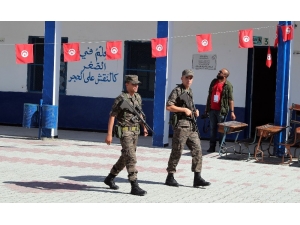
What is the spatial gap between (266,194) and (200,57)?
729 cm

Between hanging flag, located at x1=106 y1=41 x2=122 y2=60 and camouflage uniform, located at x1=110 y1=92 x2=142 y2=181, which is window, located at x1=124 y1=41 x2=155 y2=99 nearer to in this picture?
hanging flag, located at x1=106 y1=41 x2=122 y2=60

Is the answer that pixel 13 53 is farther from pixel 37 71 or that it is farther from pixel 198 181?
pixel 198 181

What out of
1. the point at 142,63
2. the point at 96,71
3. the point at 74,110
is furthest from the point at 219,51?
the point at 74,110

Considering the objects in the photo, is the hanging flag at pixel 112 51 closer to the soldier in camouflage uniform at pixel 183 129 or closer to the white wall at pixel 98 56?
the white wall at pixel 98 56

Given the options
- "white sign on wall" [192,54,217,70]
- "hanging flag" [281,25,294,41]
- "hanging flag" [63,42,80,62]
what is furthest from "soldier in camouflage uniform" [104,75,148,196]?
"white sign on wall" [192,54,217,70]

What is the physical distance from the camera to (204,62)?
1644 cm

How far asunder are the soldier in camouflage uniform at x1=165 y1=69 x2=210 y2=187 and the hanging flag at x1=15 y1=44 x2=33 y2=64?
5.65 metres

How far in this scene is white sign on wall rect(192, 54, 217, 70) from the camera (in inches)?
643

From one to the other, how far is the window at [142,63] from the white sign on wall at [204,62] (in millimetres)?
1163

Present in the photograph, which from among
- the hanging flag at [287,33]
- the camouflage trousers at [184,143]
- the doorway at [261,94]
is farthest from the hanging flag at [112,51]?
the camouflage trousers at [184,143]

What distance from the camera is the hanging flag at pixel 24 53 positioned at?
1472cm
